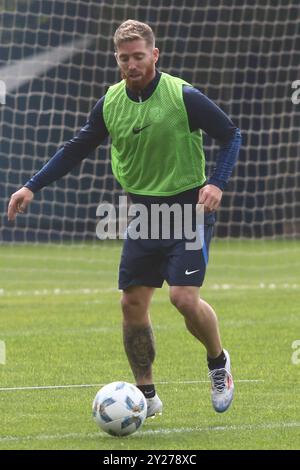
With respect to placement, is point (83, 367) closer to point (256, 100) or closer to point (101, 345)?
point (101, 345)

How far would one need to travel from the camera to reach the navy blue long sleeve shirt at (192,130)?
6.87 meters

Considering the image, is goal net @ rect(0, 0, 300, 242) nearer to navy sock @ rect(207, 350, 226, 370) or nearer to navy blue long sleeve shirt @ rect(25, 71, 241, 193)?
navy blue long sleeve shirt @ rect(25, 71, 241, 193)

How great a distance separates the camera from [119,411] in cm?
634

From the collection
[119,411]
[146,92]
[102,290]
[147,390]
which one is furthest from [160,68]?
[119,411]

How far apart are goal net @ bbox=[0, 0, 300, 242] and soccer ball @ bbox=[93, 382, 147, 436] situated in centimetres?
1330

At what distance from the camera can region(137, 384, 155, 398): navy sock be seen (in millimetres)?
7145

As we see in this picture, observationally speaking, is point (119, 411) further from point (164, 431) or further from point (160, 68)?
point (160, 68)

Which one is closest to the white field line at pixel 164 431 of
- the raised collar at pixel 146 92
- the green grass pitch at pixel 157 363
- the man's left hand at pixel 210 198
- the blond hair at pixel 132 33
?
the green grass pitch at pixel 157 363

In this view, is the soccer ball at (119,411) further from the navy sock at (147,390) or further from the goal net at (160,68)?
the goal net at (160,68)

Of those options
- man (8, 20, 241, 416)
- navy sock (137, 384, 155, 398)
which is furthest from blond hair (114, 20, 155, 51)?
navy sock (137, 384, 155, 398)

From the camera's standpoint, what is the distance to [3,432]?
256 inches

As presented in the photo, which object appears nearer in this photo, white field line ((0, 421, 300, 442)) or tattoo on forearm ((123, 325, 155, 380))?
white field line ((0, 421, 300, 442))
